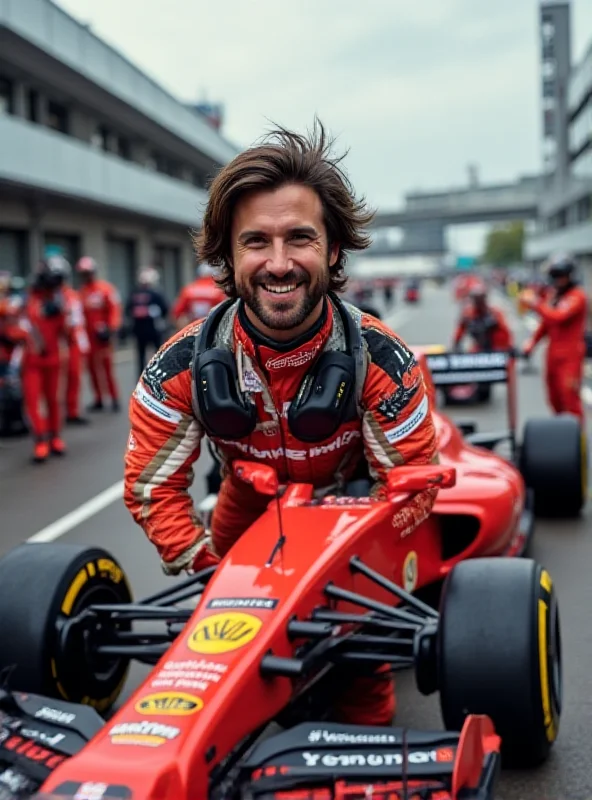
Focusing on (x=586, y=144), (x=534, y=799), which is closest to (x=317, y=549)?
(x=534, y=799)

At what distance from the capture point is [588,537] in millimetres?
6996

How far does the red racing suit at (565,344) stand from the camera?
10812 mm

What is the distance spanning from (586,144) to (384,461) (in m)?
82.0

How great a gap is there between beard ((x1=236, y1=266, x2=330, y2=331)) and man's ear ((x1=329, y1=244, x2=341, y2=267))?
22 cm

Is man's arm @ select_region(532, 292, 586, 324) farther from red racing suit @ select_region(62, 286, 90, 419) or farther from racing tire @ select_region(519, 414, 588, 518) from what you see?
red racing suit @ select_region(62, 286, 90, 419)

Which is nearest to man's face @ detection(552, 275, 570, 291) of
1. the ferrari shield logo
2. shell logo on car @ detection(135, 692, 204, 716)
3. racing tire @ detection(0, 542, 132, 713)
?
the ferrari shield logo

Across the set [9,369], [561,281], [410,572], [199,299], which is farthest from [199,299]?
[410,572]

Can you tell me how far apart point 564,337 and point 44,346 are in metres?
5.05

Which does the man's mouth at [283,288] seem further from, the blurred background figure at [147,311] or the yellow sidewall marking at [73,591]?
the blurred background figure at [147,311]

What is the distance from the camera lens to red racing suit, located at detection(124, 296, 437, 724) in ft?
12.7

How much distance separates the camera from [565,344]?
11.0 meters

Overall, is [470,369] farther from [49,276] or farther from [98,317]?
[98,317]

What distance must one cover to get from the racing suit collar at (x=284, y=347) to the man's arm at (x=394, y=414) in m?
0.20

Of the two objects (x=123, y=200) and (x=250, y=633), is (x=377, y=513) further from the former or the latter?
(x=123, y=200)
